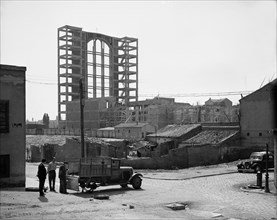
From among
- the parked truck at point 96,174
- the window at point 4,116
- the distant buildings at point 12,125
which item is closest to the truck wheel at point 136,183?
the parked truck at point 96,174

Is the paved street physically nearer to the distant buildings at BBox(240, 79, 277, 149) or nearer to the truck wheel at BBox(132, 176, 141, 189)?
the truck wheel at BBox(132, 176, 141, 189)

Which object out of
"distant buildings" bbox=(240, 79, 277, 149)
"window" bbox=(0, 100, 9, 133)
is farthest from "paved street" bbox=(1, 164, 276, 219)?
"distant buildings" bbox=(240, 79, 277, 149)

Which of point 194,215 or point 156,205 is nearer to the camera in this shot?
point 194,215

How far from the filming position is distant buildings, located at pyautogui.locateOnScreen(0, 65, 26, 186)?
1803 cm

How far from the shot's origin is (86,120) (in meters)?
96.6

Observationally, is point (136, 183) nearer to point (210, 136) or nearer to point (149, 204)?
point (149, 204)

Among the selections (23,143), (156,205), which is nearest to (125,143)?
(23,143)

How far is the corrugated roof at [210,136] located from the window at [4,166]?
2663 centimetres

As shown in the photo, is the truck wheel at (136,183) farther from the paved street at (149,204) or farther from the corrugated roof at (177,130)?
the corrugated roof at (177,130)

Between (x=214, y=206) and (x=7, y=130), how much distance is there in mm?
11448

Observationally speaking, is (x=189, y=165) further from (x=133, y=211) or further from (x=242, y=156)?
(x=133, y=211)

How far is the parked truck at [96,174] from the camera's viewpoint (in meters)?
17.0

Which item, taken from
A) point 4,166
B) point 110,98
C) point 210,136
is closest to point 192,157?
point 210,136

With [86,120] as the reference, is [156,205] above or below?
below
